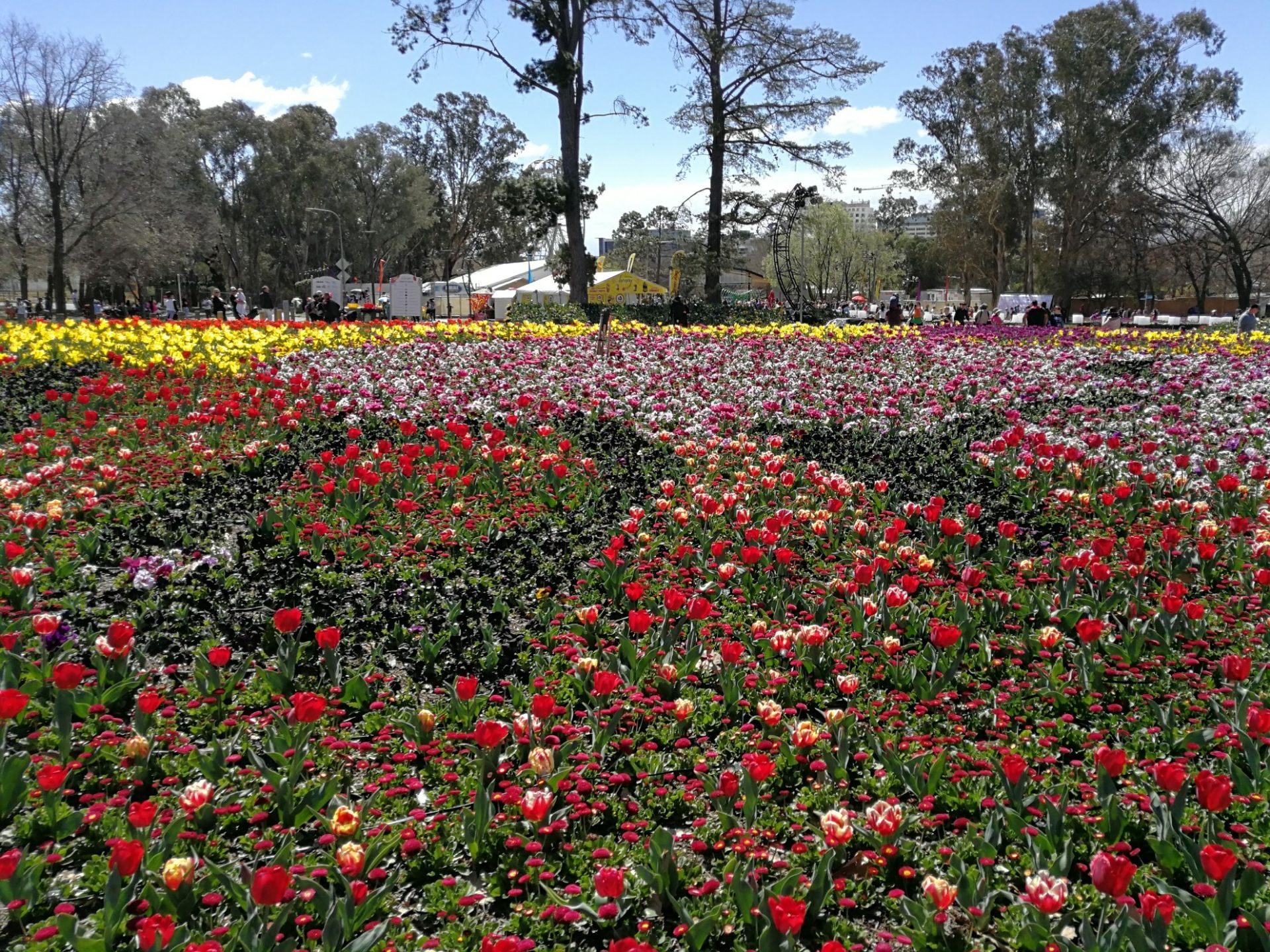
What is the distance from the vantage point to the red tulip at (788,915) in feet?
6.20

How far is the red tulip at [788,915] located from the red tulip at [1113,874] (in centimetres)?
63

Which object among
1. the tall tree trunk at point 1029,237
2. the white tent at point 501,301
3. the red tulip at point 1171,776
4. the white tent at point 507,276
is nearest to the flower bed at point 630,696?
the red tulip at point 1171,776

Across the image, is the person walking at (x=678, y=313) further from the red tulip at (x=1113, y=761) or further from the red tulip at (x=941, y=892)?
the red tulip at (x=941, y=892)

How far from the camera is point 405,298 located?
4094 cm

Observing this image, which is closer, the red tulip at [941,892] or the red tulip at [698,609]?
the red tulip at [941,892]

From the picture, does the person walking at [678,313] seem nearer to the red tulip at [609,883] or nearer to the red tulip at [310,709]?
the red tulip at [310,709]

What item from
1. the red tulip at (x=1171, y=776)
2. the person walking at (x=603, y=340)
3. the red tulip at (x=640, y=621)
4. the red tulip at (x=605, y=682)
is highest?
the person walking at (x=603, y=340)

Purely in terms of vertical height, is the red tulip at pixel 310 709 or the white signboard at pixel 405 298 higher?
the white signboard at pixel 405 298

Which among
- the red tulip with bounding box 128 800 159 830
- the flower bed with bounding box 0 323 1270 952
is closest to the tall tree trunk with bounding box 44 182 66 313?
the flower bed with bounding box 0 323 1270 952

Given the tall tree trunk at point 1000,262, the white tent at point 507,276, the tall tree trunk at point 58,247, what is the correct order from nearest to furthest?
the tall tree trunk at point 58,247 → the tall tree trunk at point 1000,262 → the white tent at point 507,276

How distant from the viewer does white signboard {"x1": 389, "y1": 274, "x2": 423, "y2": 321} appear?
40.6m

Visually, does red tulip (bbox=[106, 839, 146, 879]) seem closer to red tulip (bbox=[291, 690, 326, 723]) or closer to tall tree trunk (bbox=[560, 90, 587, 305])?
red tulip (bbox=[291, 690, 326, 723])

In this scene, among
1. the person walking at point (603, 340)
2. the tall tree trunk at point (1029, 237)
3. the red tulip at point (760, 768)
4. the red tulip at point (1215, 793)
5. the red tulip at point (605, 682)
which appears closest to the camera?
the red tulip at point (1215, 793)

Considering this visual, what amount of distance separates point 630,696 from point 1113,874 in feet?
5.89
